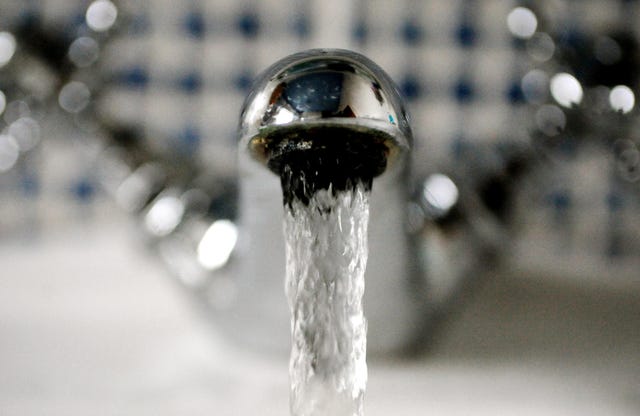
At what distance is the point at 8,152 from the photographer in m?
0.45

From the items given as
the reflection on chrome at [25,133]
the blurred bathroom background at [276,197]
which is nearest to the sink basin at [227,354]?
the blurred bathroom background at [276,197]

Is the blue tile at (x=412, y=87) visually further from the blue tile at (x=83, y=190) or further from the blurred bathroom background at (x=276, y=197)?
the blue tile at (x=83, y=190)

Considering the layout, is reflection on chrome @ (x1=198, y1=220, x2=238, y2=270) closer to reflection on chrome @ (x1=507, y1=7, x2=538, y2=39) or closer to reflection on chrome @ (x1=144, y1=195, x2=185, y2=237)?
reflection on chrome @ (x1=144, y1=195, x2=185, y2=237)

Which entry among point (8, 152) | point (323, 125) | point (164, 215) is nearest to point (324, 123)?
point (323, 125)

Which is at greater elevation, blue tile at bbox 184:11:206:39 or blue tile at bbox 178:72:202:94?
blue tile at bbox 184:11:206:39

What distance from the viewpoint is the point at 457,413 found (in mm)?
320

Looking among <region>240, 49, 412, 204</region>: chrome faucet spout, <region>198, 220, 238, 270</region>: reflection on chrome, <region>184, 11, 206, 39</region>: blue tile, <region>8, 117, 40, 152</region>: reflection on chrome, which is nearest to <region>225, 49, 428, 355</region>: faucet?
<region>240, 49, 412, 204</region>: chrome faucet spout

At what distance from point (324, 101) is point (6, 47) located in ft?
0.89

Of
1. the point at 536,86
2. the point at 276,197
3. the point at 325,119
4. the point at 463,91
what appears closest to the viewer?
the point at 325,119

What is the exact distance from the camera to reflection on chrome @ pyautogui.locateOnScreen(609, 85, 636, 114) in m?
0.32

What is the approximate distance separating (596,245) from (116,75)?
0.39 meters

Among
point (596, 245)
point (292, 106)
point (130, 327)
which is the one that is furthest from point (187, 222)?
point (596, 245)

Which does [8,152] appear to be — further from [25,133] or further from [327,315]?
[327,315]

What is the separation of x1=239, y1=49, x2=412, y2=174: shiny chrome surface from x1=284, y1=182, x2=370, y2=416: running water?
38 millimetres
